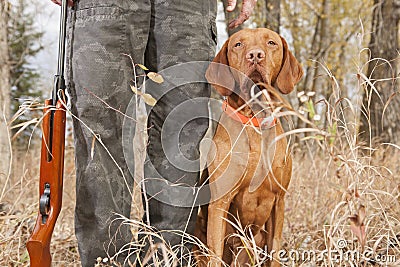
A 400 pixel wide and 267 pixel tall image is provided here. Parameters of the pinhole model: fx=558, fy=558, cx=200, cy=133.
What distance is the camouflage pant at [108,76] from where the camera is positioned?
233cm

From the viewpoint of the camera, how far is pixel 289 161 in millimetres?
2676

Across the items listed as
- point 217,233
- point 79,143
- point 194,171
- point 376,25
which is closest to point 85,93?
point 79,143

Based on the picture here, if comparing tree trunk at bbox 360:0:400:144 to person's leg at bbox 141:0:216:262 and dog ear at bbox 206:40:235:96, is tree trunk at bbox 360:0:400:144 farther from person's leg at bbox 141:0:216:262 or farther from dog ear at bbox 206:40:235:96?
person's leg at bbox 141:0:216:262

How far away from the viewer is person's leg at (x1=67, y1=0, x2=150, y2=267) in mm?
2328

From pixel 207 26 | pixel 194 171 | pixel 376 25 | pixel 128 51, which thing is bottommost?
pixel 194 171

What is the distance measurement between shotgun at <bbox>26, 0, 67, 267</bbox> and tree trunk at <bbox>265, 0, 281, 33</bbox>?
→ 236 inches

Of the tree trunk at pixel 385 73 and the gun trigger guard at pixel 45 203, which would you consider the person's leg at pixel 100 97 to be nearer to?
the gun trigger guard at pixel 45 203

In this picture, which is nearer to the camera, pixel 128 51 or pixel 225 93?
pixel 128 51

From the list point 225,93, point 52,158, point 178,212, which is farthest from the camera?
point 225,93

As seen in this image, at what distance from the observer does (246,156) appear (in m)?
2.62

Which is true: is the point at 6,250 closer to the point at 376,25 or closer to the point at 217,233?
the point at 217,233

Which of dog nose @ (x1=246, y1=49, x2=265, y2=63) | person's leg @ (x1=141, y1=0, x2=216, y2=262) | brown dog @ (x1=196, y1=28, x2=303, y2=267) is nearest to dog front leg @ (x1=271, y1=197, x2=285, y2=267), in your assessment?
brown dog @ (x1=196, y1=28, x2=303, y2=267)

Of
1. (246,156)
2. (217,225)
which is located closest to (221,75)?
(246,156)

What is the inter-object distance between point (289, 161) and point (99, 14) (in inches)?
43.9
